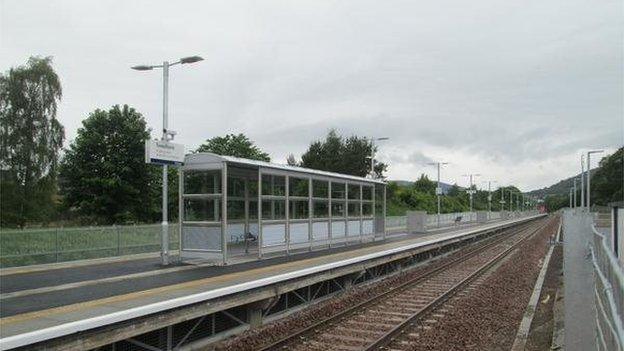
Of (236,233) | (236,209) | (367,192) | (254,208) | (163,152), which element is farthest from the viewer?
(367,192)

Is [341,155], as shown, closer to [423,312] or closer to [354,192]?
[354,192]

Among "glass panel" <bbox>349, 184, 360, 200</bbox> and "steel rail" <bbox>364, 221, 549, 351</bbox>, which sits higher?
"glass panel" <bbox>349, 184, 360, 200</bbox>

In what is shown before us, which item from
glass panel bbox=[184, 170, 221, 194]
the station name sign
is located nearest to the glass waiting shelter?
glass panel bbox=[184, 170, 221, 194]

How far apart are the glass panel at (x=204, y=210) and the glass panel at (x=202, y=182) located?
24 centimetres

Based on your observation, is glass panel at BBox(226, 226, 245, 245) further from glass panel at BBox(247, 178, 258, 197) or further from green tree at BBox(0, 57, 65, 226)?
green tree at BBox(0, 57, 65, 226)

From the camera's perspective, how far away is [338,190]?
21.2 m

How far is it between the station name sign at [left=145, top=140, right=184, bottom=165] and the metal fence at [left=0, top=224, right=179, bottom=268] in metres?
3.21

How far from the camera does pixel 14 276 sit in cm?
1262

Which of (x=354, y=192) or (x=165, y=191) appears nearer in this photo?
(x=165, y=191)

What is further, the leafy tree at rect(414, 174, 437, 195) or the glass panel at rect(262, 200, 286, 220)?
the leafy tree at rect(414, 174, 437, 195)

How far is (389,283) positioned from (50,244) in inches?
366

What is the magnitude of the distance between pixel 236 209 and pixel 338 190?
5704 mm

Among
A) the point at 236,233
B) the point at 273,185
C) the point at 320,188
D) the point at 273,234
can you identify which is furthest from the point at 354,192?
the point at 236,233

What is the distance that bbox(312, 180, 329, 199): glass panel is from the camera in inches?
755
